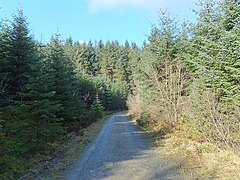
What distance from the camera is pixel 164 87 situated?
63.7 ft

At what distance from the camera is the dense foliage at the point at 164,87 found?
414 inches

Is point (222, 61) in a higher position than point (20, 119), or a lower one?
higher

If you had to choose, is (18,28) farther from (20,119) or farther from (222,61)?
(222,61)

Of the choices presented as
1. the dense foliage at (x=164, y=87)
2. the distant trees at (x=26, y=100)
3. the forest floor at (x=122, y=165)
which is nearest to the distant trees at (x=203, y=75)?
the dense foliage at (x=164, y=87)

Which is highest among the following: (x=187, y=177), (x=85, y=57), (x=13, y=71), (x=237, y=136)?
(x=85, y=57)

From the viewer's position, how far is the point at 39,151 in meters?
12.9

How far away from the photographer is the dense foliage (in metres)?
10.5

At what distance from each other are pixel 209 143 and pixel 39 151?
7549 millimetres

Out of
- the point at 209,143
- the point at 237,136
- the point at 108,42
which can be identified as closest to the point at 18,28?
the point at 209,143

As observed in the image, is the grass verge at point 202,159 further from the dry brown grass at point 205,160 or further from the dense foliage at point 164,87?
the dense foliage at point 164,87

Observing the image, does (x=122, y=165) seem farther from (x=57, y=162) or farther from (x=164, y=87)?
(x=164, y=87)

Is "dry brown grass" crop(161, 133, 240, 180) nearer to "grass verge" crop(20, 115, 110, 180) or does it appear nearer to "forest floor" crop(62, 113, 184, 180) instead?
"forest floor" crop(62, 113, 184, 180)


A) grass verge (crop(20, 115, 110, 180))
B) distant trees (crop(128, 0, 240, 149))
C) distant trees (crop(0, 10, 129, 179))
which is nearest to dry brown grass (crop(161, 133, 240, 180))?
distant trees (crop(128, 0, 240, 149))

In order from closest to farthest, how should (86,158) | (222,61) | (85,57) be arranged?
1. (222,61)
2. (86,158)
3. (85,57)
